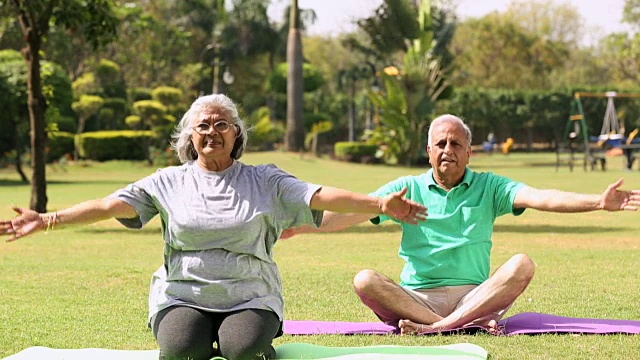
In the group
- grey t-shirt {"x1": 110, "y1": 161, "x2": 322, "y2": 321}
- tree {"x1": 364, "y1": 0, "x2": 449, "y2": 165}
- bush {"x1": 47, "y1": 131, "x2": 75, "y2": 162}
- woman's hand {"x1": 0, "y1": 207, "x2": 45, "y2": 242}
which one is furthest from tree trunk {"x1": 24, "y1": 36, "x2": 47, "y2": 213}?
tree {"x1": 364, "y1": 0, "x2": 449, "y2": 165}

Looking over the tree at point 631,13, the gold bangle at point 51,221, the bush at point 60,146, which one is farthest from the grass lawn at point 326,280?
the tree at point 631,13

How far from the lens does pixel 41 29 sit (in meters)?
18.4

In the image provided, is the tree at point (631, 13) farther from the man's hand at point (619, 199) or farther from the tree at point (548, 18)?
the man's hand at point (619, 199)

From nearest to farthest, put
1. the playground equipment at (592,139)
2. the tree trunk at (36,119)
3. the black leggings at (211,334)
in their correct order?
the black leggings at (211,334)
the tree trunk at (36,119)
the playground equipment at (592,139)

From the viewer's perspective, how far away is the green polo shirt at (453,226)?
6.99 metres

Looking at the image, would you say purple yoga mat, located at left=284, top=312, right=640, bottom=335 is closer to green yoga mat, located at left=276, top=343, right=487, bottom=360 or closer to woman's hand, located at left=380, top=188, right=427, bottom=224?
green yoga mat, located at left=276, top=343, right=487, bottom=360

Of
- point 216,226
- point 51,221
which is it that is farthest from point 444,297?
point 51,221

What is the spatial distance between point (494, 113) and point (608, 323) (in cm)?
5240

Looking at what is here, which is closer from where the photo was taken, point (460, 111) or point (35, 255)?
point (35, 255)

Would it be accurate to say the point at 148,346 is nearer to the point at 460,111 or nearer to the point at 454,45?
the point at 460,111

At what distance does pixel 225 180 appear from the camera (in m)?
5.96

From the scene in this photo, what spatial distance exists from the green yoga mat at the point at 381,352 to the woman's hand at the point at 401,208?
95cm

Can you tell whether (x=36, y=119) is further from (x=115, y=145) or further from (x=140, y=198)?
(x=115, y=145)

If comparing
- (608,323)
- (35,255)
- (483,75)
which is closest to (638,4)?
(483,75)
